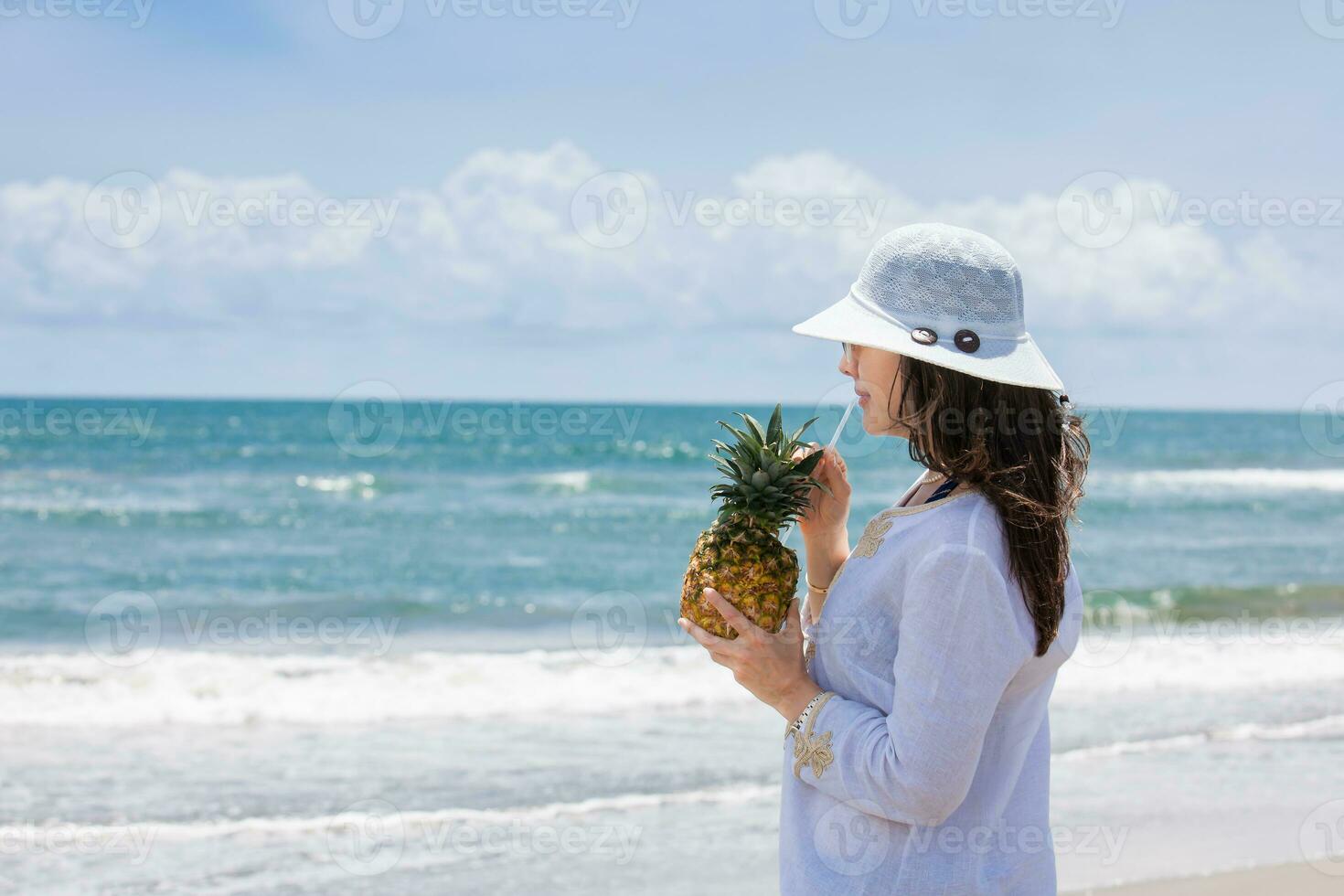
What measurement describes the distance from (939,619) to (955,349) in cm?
44

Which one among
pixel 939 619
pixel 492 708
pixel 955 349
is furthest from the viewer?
pixel 492 708

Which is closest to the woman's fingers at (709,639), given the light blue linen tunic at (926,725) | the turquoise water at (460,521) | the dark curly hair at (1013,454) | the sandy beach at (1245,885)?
the light blue linen tunic at (926,725)

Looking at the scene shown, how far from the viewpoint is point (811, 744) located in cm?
191

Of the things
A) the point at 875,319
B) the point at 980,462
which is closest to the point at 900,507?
the point at 980,462

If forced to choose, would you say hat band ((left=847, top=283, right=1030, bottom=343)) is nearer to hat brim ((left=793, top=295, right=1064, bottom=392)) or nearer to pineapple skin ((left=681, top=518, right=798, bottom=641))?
hat brim ((left=793, top=295, right=1064, bottom=392))

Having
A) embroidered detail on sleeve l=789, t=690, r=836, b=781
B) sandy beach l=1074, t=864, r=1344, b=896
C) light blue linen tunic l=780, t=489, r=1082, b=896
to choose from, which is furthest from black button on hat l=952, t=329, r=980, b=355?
sandy beach l=1074, t=864, r=1344, b=896

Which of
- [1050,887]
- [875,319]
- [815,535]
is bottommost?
[1050,887]

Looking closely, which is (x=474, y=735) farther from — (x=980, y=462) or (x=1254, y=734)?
(x=980, y=462)

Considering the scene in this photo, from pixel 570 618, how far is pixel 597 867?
7956mm

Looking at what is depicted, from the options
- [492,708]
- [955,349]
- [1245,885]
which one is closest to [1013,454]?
[955,349]

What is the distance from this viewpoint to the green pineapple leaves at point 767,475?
2.18 metres

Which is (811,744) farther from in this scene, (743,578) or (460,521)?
(460,521)

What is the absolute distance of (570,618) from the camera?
518 inches

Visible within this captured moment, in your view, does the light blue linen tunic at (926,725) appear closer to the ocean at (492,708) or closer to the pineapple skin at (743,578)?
the pineapple skin at (743,578)
